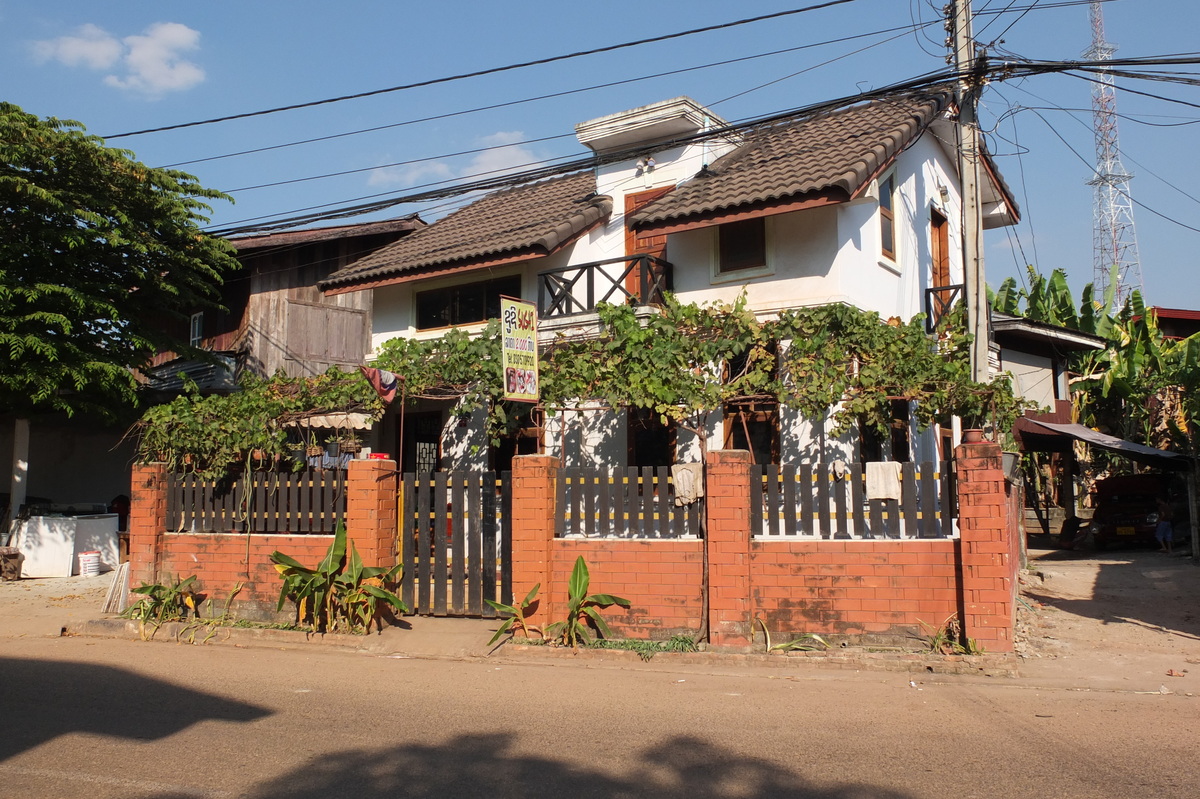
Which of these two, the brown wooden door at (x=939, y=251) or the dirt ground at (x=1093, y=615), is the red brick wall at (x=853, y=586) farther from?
the brown wooden door at (x=939, y=251)

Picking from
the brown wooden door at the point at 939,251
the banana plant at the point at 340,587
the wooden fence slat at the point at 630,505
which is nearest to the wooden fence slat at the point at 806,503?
the wooden fence slat at the point at 630,505

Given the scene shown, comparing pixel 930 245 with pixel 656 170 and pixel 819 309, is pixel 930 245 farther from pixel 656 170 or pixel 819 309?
pixel 819 309

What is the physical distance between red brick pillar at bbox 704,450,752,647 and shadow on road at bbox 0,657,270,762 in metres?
4.27

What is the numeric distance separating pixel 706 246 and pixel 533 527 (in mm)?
5822

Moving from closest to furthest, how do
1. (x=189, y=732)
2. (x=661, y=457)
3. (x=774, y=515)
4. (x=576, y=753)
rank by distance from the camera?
(x=576, y=753), (x=189, y=732), (x=774, y=515), (x=661, y=457)

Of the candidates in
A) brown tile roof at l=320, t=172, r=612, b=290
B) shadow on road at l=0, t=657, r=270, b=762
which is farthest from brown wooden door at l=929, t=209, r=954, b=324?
shadow on road at l=0, t=657, r=270, b=762

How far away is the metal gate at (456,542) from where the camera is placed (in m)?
10.3

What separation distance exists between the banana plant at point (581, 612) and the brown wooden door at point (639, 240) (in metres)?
5.72

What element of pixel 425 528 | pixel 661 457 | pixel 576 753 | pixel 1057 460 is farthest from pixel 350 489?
pixel 1057 460

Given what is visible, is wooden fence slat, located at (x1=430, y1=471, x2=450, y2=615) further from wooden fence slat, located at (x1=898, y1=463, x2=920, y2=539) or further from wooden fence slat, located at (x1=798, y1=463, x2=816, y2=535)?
wooden fence slat, located at (x1=898, y1=463, x2=920, y2=539)

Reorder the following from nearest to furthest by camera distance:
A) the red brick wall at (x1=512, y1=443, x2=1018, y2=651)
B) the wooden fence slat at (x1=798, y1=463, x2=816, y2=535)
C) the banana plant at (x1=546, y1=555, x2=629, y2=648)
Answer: the red brick wall at (x1=512, y1=443, x2=1018, y2=651) < the wooden fence slat at (x1=798, y1=463, x2=816, y2=535) < the banana plant at (x1=546, y1=555, x2=629, y2=648)

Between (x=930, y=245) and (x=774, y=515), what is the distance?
842cm

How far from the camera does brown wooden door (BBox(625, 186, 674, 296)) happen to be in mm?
14367

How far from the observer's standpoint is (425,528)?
1054 cm
